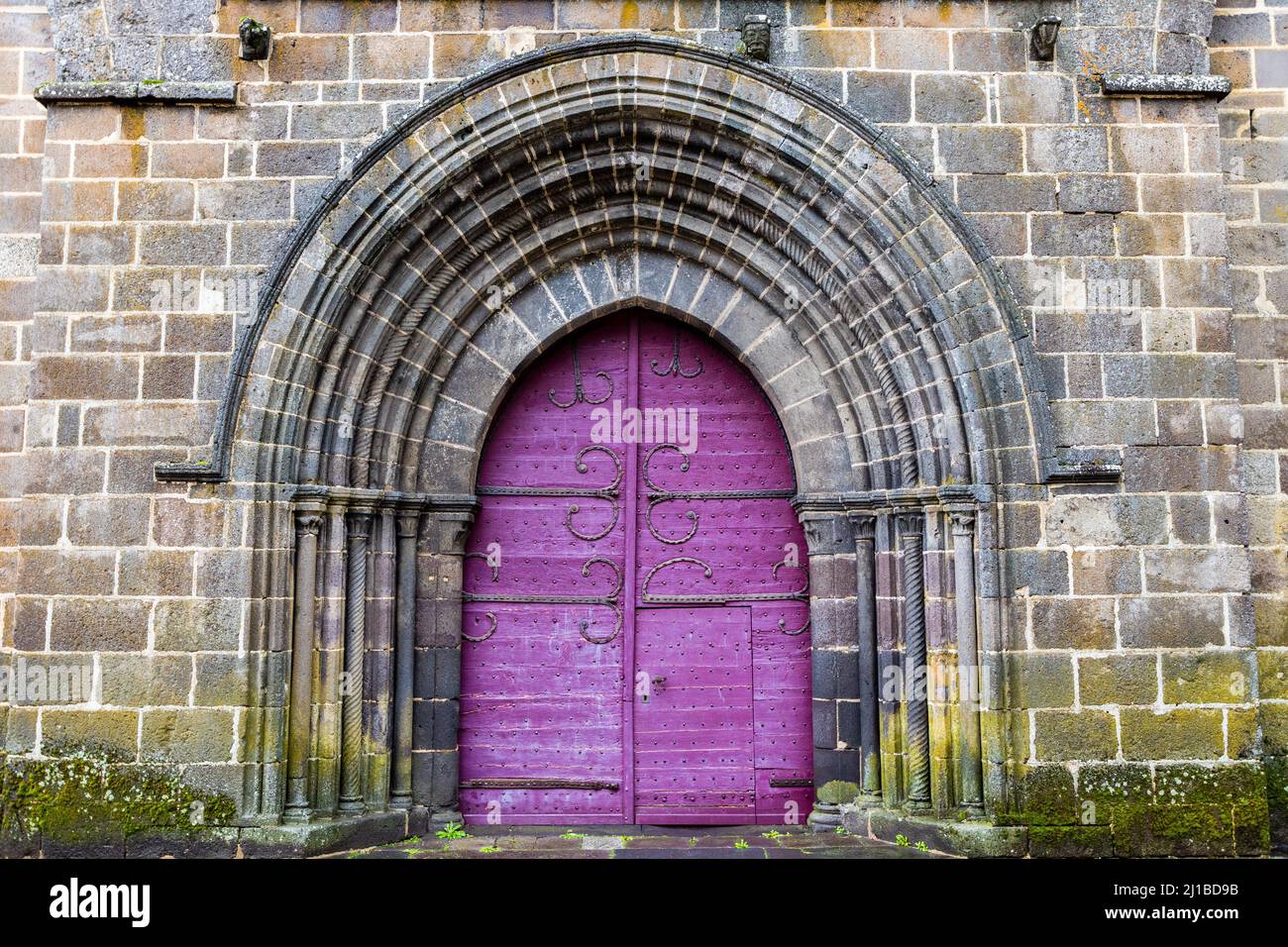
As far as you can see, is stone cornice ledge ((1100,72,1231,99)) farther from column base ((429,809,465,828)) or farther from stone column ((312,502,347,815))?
column base ((429,809,465,828))

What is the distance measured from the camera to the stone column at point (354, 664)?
564 cm

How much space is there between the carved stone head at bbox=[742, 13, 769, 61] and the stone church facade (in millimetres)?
74

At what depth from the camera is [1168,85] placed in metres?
5.66

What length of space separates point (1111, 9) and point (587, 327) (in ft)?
11.6

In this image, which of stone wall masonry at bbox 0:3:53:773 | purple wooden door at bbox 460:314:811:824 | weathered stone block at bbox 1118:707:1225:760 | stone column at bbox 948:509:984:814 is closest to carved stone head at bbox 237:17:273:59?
stone wall masonry at bbox 0:3:53:773

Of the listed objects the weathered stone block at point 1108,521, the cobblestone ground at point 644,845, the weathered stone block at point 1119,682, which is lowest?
the cobblestone ground at point 644,845

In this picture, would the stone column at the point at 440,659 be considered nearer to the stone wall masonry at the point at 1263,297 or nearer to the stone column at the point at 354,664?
the stone column at the point at 354,664

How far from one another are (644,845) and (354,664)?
193 centimetres

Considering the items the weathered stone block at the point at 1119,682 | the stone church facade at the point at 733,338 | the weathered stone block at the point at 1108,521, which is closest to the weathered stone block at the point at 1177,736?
the stone church facade at the point at 733,338

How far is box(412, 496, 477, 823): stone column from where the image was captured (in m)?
5.92

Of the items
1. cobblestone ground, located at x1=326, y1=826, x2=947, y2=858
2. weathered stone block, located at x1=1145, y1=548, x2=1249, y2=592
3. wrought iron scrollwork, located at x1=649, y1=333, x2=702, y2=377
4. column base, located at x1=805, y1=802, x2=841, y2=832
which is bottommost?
cobblestone ground, located at x1=326, y1=826, x2=947, y2=858

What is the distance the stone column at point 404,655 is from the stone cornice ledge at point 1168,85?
466 cm

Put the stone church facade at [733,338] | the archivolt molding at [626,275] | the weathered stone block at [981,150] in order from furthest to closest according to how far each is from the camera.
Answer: the weathered stone block at [981,150] → the archivolt molding at [626,275] → the stone church facade at [733,338]

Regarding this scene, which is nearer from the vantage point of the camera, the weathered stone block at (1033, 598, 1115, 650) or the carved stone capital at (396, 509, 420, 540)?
the weathered stone block at (1033, 598, 1115, 650)
